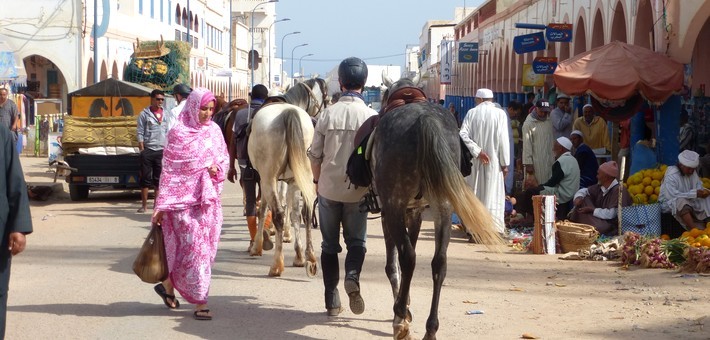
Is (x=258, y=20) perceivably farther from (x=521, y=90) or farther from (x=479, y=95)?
(x=479, y=95)

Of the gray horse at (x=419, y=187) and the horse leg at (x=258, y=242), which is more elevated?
the gray horse at (x=419, y=187)

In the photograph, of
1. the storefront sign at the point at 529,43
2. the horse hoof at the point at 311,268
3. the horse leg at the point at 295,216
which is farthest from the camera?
the storefront sign at the point at 529,43

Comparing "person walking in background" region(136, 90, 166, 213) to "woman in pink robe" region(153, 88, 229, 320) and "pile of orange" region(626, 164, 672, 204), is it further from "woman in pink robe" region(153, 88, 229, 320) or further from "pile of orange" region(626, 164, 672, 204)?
"woman in pink robe" region(153, 88, 229, 320)

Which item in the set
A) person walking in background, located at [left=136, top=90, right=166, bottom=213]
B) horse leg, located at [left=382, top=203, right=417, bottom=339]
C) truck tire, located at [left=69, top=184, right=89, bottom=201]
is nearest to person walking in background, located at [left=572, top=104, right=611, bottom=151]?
person walking in background, located at [left=136, top=90, right=166, bottom=213]

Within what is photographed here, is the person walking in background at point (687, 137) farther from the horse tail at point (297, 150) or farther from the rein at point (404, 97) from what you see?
the rein at point (404, 97)

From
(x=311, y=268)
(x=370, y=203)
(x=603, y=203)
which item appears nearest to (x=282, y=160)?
(x=311, y=268)

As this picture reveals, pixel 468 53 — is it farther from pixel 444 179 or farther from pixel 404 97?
pixel 444 179

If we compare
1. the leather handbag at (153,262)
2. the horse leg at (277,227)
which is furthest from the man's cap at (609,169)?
the leather handbag at (153,262)

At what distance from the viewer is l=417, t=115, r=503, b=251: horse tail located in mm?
7055

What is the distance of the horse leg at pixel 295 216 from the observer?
35.5ft

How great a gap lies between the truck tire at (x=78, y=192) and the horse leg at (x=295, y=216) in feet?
29.7

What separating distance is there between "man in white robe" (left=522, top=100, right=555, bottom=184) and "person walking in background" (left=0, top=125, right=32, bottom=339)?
1089cm

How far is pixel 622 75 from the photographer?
45.2ft

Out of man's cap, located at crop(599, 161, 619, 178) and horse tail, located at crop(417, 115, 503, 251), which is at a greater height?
horse tail, located at crop(417, 115, 503, 251)
